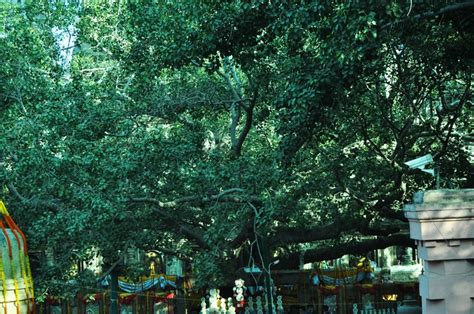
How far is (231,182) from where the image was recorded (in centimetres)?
1540

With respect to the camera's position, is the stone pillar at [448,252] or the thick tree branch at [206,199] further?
the thick tree branch at [206,199]

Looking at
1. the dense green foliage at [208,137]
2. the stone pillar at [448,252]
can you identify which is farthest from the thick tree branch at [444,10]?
the stone pillar at [448,252]

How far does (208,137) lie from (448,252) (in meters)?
12.0

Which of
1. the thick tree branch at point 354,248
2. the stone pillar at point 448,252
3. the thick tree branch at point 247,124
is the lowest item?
the stone pillar at point 448,252

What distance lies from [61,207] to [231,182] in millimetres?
3590

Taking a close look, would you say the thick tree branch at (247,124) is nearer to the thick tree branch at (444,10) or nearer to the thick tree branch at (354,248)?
the thick tree branch at (354,248)

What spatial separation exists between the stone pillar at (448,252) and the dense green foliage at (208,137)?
4.00 metres

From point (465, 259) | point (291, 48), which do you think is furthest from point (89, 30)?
point (465, 259)

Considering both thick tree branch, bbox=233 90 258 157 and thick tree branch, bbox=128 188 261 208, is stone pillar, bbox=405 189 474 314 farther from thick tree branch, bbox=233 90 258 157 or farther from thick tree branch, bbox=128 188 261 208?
thick tree branch, bbox=233 90 258 157

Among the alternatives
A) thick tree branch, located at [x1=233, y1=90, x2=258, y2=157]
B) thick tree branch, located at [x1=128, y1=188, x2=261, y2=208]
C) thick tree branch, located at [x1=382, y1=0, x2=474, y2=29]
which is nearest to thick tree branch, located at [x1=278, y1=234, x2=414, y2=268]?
thick tree branch, located at [x1=233, y1=90, x2=258, y2=157]

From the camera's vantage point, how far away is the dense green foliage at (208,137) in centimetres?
1349

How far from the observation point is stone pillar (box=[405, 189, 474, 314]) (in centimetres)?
783

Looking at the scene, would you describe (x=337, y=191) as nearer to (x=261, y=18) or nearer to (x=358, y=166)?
(x=358, y=166)

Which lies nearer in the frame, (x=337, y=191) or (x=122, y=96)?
(x=337, y=191)
